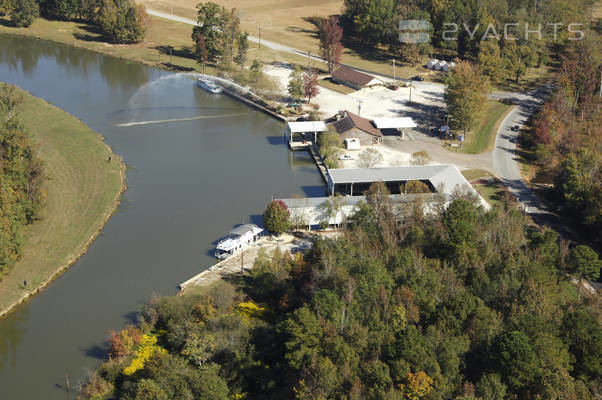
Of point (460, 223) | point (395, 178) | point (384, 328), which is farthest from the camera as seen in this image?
point (395, 178)

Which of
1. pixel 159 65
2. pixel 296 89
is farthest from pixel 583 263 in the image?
pixel 159 65

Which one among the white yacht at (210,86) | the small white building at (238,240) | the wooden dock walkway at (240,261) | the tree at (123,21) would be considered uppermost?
the tree at (123,21)

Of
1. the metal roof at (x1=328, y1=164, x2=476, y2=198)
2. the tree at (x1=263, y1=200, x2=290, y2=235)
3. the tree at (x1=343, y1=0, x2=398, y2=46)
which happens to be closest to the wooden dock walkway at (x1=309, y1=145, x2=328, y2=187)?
the metal roof at (x1=328, y1=164, x2=476, y2=198)

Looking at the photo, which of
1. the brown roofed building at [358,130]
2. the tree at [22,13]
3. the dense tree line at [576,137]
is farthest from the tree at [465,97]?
the tree at [22,13]

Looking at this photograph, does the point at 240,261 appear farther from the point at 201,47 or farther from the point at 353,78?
the point at 201,47

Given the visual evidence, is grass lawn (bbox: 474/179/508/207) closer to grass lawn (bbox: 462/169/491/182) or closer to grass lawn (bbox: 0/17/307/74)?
grass lawn (bbox: 462/169/491/182)

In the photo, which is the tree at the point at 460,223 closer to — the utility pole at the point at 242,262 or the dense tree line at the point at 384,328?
the dense tree line at the point at 384,328
